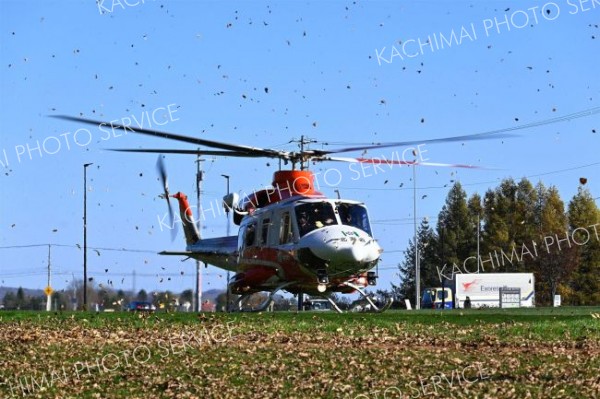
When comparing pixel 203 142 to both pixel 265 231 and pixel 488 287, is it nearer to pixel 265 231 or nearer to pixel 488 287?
pixel 265 231

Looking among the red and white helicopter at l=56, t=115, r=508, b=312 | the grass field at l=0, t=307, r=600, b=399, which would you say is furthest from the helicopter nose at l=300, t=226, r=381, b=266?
the grass field at l=0, t=307, r=600, b=399

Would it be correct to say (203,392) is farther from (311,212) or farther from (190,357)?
(311,212)

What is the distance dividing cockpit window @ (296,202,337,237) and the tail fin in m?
11.3

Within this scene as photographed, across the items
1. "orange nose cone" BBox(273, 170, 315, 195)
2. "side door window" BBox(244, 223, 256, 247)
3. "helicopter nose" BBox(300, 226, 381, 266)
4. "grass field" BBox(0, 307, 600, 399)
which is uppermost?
"orange nose cone" BBox(273, 170, 315, 195)

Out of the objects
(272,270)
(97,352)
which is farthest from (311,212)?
(97,352)

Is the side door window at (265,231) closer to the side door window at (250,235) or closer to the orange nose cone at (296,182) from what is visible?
the side door window at (250,235)

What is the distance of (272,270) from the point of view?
36.3 m

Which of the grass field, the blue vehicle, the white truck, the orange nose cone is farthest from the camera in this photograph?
the blue vehicle

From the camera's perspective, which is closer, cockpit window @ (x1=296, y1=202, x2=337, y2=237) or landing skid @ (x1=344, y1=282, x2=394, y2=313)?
cockpit window @ (x1=296, y1=202, x2=337, y2=237)

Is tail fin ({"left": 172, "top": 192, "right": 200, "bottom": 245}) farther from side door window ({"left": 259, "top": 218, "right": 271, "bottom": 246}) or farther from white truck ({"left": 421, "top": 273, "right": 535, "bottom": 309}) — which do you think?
white truck ({"left": 421, "top": 273, "right": 535, "bottom": 309})

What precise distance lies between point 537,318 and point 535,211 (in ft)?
278

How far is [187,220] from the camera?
4606cm

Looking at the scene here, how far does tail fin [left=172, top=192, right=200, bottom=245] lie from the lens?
1791 inches

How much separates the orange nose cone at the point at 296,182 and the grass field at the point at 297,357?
10.6 metres
